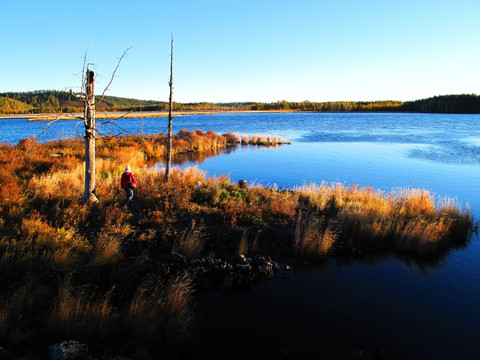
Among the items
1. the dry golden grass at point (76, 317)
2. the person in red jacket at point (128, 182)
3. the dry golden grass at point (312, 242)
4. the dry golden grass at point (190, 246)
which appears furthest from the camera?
the person in red jacket at point (128, 182)

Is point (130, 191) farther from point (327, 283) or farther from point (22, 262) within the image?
point (327, 283)

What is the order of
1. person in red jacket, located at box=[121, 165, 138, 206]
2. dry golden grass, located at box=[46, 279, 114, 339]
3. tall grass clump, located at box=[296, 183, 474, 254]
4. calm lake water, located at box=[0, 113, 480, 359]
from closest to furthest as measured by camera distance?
dry golden grass, located at box=[46, 279, 114, 339] < calm lake water, located at box=[0, 113, 480, 359] < tall grass clump, located at box=[296, 183, 474, 254] < person in red jacket, located at box=[121, 165, 138, 206]

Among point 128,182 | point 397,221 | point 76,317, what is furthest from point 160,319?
point 397,221

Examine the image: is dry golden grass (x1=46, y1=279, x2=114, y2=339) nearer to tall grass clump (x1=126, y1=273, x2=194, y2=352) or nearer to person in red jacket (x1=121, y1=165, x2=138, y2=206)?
tall grass clump (x1=126, y1=273, x2=194, y2=352)

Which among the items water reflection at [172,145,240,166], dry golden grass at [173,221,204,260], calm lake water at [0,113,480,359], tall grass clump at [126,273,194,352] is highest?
water reflection at [172,145,240,166]

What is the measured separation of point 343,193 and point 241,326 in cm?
940

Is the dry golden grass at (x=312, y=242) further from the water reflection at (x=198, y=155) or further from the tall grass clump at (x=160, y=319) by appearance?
the water reflection at (x=198, y=155)

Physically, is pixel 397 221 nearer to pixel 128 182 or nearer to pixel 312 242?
pixel 312 242

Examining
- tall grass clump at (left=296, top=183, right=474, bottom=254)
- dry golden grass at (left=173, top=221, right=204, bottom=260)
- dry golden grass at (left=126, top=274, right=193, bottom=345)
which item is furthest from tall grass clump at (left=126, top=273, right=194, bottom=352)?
tall grass clump at (left=296, top=183, right=474, bottom=254)

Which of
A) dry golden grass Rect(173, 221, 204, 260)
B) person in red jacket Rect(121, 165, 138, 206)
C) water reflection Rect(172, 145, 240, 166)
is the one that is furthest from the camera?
water reflection Rect(172, 145, 240, 166)

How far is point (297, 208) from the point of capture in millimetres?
12641

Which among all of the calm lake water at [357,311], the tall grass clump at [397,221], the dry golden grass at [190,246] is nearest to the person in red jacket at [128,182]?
the dry golden grass at [190,246]

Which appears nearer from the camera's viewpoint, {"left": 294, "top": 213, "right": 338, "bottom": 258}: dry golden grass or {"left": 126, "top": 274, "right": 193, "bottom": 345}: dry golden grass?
{"left": 126, "top": 274, "right": 193, "bottom": 345}: dry golden grass

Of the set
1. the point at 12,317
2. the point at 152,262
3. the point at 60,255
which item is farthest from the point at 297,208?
the point at 12,317
